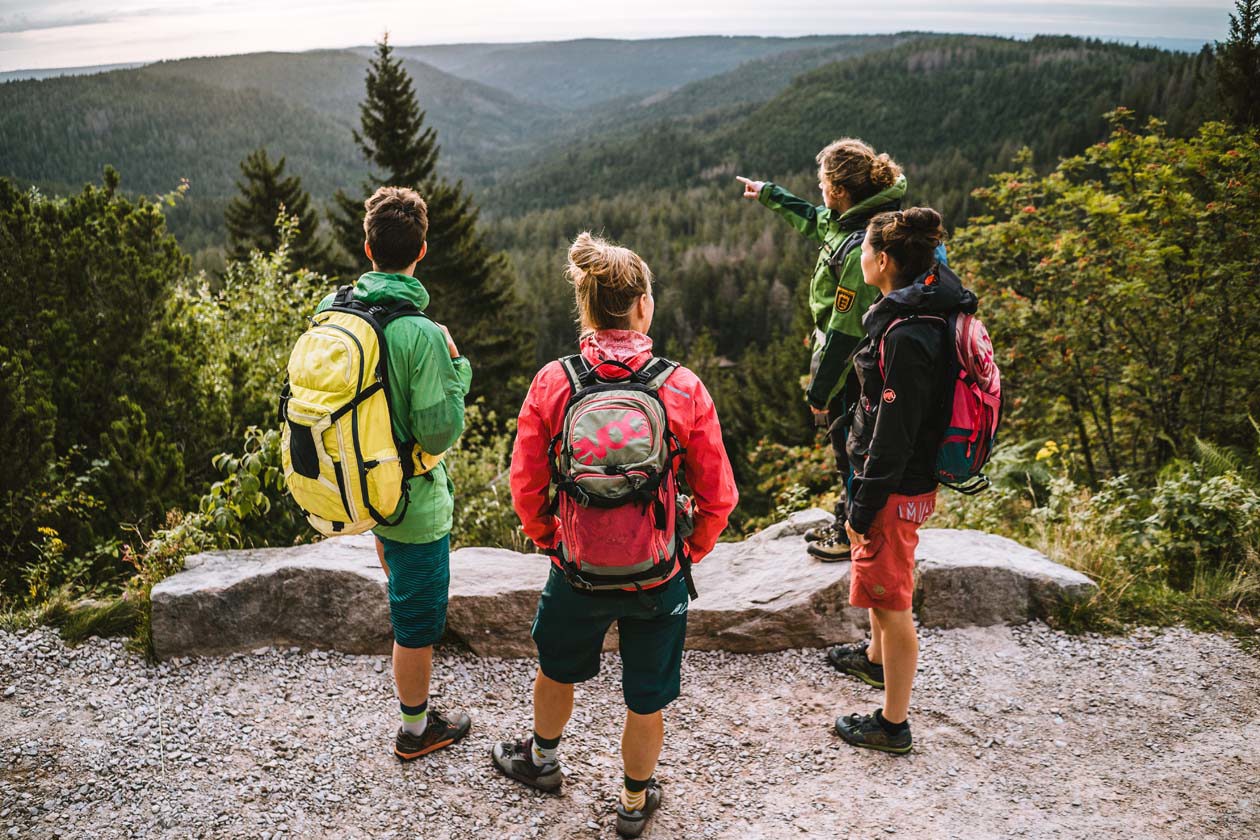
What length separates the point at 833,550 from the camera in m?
4.29

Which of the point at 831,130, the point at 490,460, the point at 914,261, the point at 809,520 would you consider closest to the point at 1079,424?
→ the point at 809,520

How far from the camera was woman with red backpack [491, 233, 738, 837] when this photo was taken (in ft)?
7.46

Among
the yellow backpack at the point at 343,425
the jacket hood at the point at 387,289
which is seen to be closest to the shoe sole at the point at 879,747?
the yellow backpack at the point at 343,425

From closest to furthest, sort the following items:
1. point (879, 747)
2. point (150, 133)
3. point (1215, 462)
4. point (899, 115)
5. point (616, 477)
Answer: point (616, 477) → point (879, 747) → point (1215, 462) → point (899, 115) → point (150, 133)

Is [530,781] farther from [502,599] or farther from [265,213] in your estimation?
[265,213]

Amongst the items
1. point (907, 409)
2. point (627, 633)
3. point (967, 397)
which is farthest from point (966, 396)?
point (627, 633)

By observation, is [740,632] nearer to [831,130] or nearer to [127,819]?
[127,819]

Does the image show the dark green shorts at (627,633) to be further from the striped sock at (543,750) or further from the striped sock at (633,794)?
the striped sock at (543,750)

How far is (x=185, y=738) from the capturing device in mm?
3320

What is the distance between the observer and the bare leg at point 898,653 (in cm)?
310

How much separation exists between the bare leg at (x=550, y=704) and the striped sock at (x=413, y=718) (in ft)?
1.95

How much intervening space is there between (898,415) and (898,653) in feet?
3.54

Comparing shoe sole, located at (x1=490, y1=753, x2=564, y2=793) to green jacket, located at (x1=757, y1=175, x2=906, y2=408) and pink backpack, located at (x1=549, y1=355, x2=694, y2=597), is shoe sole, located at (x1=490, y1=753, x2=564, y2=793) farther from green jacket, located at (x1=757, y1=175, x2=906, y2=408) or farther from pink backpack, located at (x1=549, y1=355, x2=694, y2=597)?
green jacket, located at (x1=757, y1=175, x2=906, y2=408)

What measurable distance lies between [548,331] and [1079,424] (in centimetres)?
5817
